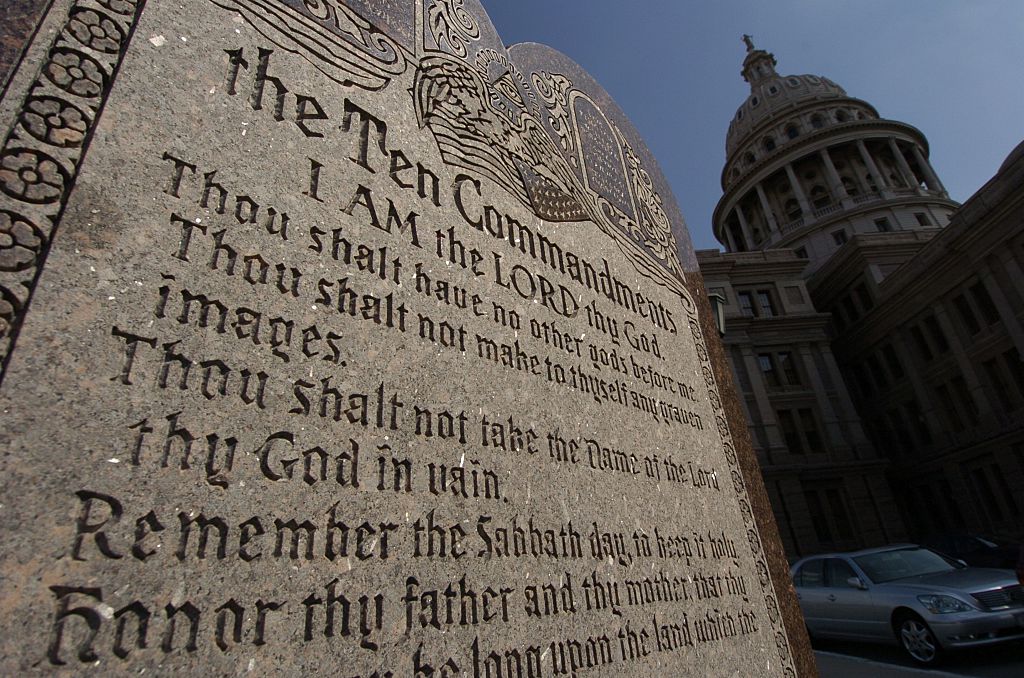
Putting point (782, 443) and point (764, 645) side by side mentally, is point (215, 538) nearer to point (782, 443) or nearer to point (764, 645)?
point (764, 645)

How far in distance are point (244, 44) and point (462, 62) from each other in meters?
1.37

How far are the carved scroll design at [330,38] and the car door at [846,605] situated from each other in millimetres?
8660

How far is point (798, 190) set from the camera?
46156mm

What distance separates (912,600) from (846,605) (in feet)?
3.62

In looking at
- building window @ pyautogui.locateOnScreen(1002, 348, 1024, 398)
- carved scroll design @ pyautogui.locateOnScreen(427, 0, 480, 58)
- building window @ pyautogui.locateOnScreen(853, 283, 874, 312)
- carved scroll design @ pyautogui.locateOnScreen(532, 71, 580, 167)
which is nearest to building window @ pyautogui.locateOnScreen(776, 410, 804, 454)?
building window @ pyautogui.locateOnScreen(853, 283, 874, 312)

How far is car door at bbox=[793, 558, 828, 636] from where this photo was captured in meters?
8.56

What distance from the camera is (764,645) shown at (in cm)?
302

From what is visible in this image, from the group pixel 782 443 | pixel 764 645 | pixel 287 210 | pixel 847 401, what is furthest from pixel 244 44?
pixel 847 401

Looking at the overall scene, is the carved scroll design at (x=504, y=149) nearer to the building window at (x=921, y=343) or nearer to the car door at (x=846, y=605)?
the car door at (x=846, y=605)

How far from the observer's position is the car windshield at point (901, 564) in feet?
26.0

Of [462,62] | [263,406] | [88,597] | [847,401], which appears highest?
[847,401]

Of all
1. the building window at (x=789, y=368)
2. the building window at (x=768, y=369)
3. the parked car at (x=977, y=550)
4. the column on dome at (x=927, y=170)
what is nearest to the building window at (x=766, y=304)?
the building window at (x=789, y=368)

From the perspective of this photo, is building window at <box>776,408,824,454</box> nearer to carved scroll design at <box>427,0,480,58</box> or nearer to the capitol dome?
the capitol dome

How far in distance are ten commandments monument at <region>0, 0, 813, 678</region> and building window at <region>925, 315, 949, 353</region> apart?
3014cm
